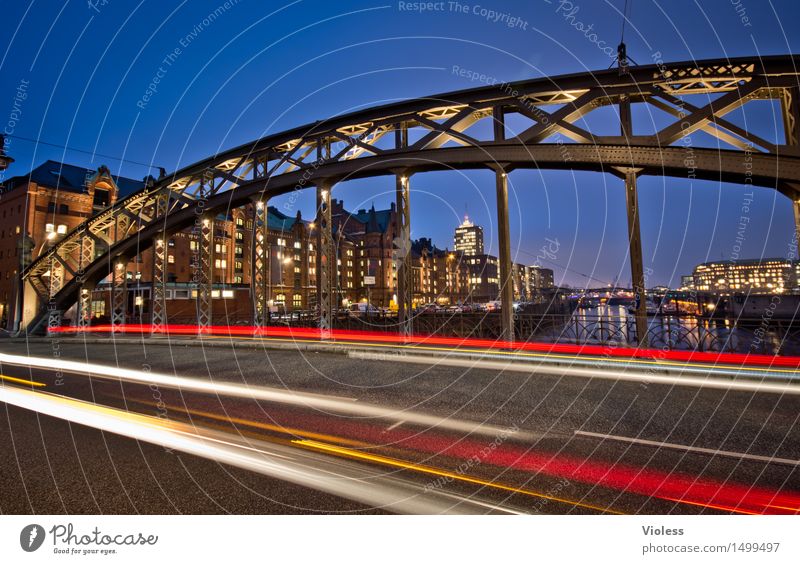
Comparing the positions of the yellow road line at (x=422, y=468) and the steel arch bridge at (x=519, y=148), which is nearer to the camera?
the yellow road line at (x=422, y=468)

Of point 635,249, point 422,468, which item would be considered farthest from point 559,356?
point 422,468

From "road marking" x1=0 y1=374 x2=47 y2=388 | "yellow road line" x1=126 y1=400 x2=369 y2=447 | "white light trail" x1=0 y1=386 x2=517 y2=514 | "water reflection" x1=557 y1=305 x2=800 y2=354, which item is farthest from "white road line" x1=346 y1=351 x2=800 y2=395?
"road marking" x1=0 y1=374 x2=47 y2=388

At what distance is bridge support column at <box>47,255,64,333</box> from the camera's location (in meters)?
26.6

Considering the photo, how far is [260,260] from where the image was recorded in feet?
57.7

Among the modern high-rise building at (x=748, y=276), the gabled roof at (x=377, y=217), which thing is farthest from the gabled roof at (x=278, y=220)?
the modern high-rise building at (x=748, y=276)

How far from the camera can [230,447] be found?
4988 millimetres

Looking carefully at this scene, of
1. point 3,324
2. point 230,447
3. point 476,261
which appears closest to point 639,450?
point 230,447

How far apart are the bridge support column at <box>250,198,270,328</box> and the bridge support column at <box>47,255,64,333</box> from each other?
67.7ft

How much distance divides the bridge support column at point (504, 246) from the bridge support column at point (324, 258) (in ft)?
24.9

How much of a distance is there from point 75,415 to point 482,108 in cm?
1482

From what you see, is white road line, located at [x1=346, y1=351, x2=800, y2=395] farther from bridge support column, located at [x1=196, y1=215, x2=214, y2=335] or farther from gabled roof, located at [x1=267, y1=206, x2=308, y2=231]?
gabled roof, located at [x1=267, y1=206, x2=308, y2=231]

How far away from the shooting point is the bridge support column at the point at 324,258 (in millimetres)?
15781

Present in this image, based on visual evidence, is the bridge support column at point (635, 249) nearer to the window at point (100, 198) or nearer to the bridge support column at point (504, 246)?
the bridge support column at point (504, 246)
